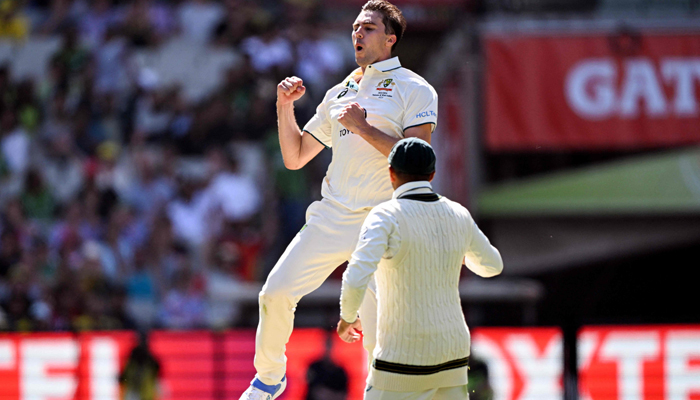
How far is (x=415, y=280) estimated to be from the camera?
3955mm

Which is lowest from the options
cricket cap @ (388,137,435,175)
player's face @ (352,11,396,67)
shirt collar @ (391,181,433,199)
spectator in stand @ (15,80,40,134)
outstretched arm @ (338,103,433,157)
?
shirt collar @ (391,181,433,199)

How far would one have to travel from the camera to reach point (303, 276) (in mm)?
4668

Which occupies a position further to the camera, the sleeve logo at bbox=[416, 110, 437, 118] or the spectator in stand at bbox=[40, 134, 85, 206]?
the spectator in stand at bbox=[40, 134, 85, 206]

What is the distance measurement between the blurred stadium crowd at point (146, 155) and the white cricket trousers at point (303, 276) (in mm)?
5809

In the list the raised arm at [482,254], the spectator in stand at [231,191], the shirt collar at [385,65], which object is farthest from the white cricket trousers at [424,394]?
the spectator in stand at [231,191]

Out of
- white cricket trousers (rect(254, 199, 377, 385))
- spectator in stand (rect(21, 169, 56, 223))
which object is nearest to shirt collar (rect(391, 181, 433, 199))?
white cricket trousers (rect(254, 199, 377, 385))

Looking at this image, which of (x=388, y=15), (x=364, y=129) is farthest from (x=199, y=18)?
(x=364, y=129)

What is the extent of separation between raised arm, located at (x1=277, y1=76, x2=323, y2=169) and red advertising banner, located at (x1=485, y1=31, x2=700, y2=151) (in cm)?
792

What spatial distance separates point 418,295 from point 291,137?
1.44 m

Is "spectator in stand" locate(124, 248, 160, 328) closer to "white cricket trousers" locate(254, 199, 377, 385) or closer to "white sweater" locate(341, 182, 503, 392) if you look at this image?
"white cricket trousers" locate(254, 199, 377, 385)

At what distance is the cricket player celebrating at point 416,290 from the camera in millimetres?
3928

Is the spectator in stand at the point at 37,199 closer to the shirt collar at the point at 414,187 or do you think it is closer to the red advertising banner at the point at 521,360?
the red advertising banner at the point at 521,360

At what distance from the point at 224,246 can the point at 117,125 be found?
2807mm

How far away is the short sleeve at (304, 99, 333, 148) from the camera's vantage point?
5004mm
